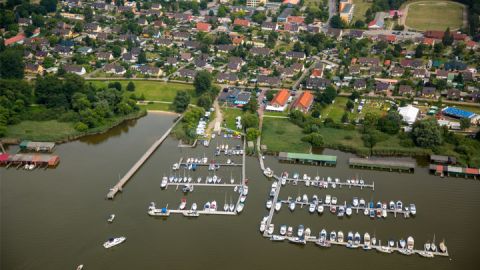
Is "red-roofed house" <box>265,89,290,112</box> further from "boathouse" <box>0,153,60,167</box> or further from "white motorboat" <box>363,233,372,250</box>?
"boathouse" <box>0,153,60,167</box>

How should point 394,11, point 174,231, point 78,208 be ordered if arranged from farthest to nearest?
point 394,11 < point 78,208 < point 174,231

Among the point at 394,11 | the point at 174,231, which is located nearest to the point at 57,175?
the point at 174,231

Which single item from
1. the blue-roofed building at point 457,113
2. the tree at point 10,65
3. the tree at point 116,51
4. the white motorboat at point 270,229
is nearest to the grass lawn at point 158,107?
the tree at point 116,51

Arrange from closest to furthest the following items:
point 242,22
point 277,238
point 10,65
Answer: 1. point 277,238
2. point 10,65
3. point 242,22

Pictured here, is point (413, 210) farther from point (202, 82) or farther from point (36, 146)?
point (36, 146)

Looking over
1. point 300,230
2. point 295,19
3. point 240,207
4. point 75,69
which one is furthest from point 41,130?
point 295,19

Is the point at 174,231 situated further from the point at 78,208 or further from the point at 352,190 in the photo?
the point at 352,190
